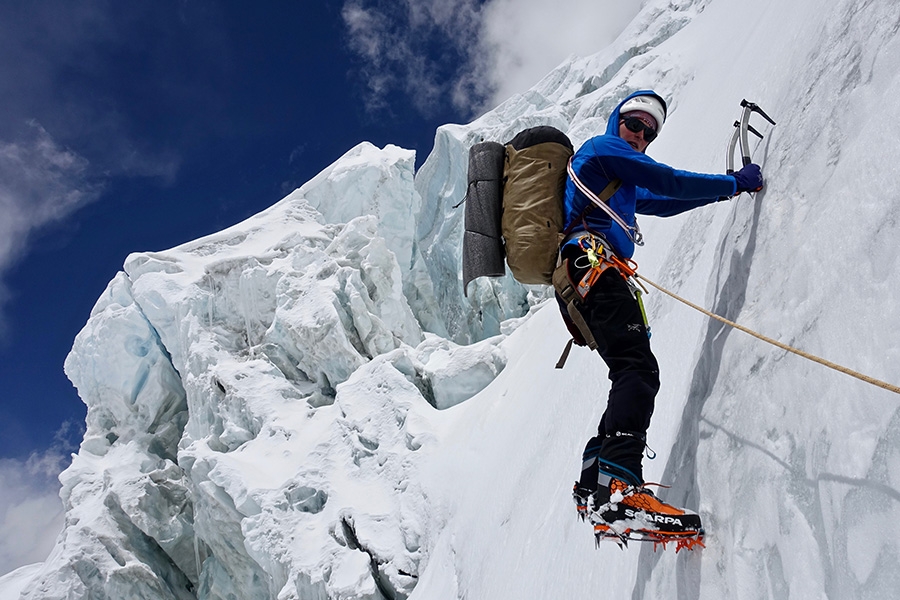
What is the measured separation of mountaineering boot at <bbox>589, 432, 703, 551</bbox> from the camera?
2064 millimetres

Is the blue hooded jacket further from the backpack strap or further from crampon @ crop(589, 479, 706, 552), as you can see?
crampon @ crop(589, 479, 706, 552)

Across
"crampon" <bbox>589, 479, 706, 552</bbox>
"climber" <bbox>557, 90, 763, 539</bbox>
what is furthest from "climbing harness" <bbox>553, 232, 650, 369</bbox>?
"crampon" <bbox>589, 479, 706, 552</bbox>

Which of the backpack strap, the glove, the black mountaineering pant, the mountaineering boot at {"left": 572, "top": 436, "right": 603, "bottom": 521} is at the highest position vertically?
the glove

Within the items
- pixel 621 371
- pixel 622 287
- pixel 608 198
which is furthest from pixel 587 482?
pixel 608 198

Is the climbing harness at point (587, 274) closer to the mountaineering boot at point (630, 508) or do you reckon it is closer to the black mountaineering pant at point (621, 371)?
the black mountaineering pant at point (621, 371)

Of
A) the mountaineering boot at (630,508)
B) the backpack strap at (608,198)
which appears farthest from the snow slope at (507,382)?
the backpack strap at (608,198)

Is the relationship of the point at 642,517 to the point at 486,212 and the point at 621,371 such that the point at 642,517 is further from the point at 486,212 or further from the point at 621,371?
the point at 486,212

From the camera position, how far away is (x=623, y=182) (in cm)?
273

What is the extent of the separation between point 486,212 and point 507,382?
7.44 m

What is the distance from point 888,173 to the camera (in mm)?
1895

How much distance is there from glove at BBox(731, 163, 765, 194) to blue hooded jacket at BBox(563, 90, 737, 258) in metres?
0.08

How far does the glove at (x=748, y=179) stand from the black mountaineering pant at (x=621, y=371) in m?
0.80

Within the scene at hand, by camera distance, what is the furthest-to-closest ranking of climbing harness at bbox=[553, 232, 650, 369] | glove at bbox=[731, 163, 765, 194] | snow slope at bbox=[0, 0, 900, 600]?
glove at bbox=[731, 163, 765, 194], climbing harness at bbox=[553, 232, 650, 369], snow slope at bbox=[0, 0, 900, 600]

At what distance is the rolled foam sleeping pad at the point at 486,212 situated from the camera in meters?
3.12
